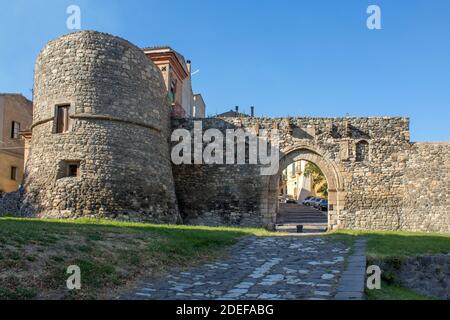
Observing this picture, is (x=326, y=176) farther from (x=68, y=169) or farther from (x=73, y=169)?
(x=68, y=169)

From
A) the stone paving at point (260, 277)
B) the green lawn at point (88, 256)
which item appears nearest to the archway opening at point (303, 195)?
the stone paving at point (260, 277)

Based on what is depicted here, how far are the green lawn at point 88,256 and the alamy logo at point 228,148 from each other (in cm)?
774

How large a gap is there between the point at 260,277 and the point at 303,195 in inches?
1708

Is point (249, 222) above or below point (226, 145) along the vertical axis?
below

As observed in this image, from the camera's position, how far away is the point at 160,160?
16500 millimetres

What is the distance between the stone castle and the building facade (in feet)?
37.8

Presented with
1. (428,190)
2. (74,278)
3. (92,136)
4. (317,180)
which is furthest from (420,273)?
(317,180)

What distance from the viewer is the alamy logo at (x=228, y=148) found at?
707 inches

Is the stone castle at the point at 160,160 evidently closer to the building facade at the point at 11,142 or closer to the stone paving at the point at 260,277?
the stone paving at the point at 260,277

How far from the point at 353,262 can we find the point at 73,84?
10.9 meters

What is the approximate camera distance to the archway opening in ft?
96.4
